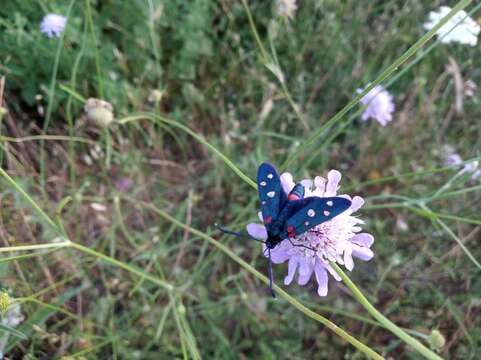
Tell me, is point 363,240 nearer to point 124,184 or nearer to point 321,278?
point 321,278

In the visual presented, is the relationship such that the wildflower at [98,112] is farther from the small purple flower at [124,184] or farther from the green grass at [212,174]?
the small purple flower at [124,184]

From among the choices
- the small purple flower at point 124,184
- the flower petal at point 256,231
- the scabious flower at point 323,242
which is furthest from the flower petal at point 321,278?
the small purple flower at point 124,184

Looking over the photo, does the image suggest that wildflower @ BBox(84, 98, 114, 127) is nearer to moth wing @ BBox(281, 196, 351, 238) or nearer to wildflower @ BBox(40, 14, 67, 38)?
wildflower @ BBox(40, 14, 67, 38)

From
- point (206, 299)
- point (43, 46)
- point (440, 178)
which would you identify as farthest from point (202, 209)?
point (440, 178)

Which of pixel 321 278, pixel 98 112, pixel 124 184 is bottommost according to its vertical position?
pixel 321 278

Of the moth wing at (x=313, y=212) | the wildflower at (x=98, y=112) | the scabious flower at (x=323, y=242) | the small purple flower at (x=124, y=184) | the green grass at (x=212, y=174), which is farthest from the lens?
the small purple flower at (x=124, y=184)

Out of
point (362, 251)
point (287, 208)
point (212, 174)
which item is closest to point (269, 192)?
point (287, 208)
